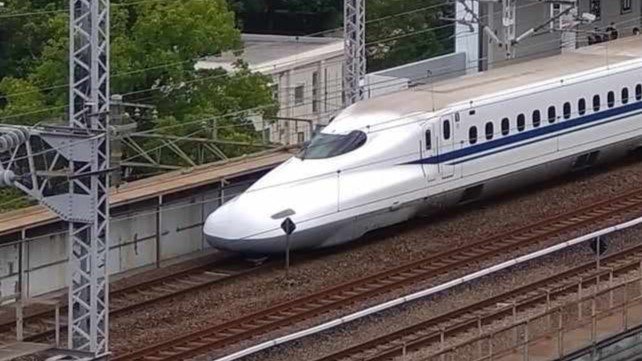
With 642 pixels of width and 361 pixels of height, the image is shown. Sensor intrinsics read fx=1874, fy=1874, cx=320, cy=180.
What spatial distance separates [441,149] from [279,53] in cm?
2772

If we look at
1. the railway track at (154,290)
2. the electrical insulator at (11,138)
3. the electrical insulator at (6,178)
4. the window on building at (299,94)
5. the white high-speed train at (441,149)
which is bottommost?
the window on building at (299,94)

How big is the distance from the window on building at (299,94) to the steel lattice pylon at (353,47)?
58.3 feet

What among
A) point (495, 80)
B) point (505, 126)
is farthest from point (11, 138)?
point (495, 80)

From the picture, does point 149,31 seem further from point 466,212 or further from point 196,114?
point 466,212

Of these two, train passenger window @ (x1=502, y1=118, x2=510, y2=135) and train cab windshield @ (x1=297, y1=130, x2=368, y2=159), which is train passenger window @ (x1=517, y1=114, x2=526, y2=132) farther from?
train cab windshield @ (x1=297, y1=130, x2=368, y2=159)

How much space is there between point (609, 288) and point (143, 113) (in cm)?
1781

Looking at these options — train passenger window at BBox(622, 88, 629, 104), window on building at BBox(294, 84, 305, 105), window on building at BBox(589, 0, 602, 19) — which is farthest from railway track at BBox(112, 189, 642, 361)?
window on building at BBox(294, 84, 305, 105)

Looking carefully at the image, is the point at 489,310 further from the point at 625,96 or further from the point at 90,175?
the point at 625,96

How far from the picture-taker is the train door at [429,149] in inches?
1014

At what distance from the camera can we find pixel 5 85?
39625 mm

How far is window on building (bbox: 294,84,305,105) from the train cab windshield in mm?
22179

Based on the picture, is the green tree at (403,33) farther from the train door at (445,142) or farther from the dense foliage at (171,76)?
the train door at (445,142)

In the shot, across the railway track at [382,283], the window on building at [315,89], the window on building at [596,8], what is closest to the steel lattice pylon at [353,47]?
the railway track at [382,283]

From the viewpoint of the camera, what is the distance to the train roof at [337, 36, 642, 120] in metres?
26.3
